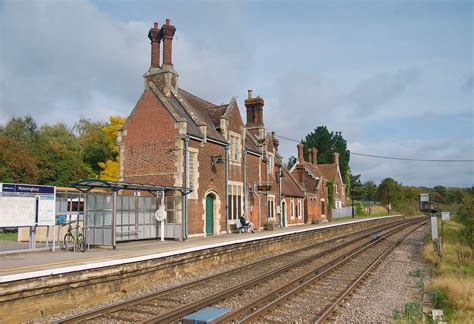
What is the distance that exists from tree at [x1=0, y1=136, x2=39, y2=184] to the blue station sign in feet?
108

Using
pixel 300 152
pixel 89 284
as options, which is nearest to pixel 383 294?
pixel 89 284

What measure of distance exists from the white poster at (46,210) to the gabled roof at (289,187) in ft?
79.6

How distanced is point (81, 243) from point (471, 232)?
54.3 feet

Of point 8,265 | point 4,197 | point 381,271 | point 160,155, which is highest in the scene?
point 160,155

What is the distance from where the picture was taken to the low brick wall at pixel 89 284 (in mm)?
8609

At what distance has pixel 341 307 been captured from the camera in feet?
31.8

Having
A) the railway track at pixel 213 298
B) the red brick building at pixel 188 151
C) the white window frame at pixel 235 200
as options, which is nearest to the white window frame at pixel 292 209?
the red brick building at pixel 188 151

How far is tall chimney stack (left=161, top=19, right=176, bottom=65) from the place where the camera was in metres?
24.2

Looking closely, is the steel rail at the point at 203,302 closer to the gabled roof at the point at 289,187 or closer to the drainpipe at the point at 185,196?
the drainpipe at the point at 185,196

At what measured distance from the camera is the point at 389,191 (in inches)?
3440

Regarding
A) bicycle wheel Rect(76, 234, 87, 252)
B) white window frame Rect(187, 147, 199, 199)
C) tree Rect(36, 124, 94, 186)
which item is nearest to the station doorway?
bicycle wheel Rect(76, 234, 87, 252)

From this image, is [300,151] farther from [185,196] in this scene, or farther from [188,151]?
[185,196]

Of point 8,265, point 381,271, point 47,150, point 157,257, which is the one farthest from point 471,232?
point 47,150

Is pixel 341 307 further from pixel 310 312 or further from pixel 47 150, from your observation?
pixel 47 150
